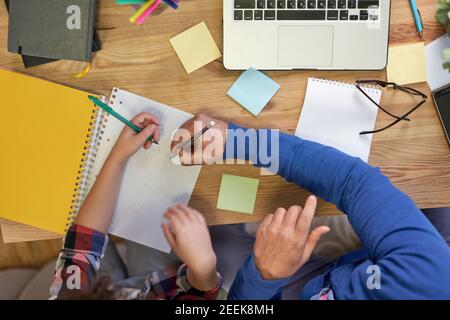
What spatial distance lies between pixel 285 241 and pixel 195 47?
0.43 meters

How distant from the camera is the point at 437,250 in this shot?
84 cm

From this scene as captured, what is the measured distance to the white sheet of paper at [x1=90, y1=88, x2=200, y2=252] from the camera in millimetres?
944

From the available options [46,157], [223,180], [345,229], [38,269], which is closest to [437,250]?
[345,229]

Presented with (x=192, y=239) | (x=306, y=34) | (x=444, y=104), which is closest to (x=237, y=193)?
(x=192, y=239)

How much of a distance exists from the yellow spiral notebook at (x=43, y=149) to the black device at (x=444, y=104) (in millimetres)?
704

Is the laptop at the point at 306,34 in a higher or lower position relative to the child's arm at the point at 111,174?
higher

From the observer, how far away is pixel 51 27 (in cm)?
89

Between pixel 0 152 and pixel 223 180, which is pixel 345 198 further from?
pixel 0 152

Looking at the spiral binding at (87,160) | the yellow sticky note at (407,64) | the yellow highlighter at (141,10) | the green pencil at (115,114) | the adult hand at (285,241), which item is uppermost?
the yellow highlighter at (141,10)

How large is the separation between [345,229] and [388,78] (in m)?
0.39

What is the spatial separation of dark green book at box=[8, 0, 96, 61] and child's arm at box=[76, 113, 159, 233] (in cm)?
19

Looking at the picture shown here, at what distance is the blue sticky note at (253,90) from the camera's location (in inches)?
37.0

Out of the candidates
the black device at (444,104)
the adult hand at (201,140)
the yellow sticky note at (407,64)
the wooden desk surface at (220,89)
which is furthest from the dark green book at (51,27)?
the black device at (444,104)

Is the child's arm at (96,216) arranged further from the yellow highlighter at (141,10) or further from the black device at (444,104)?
the black device at (444,104)
